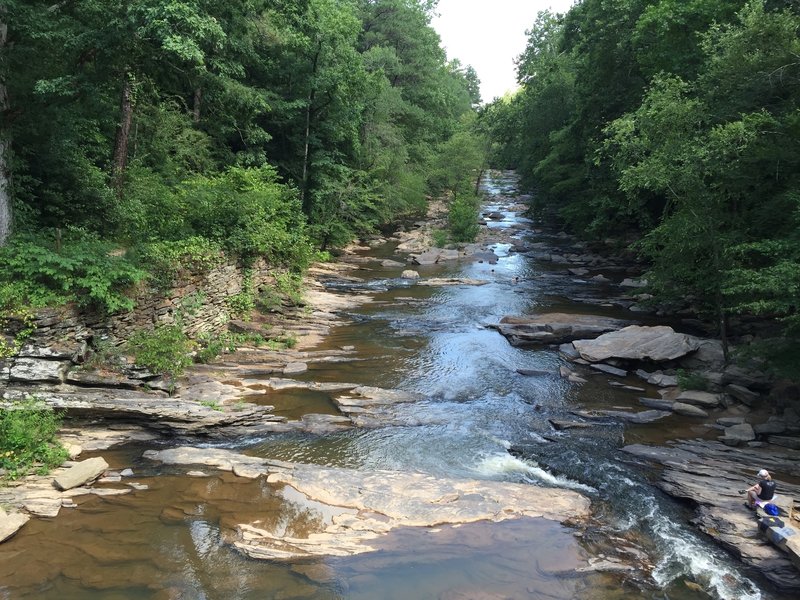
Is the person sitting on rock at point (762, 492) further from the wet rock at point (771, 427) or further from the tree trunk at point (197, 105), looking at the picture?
the tree trunk at point (197, 105)

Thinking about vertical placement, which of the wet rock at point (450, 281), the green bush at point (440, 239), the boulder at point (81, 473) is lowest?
the boulder at point (81, 473)

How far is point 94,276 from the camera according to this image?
10.4 m

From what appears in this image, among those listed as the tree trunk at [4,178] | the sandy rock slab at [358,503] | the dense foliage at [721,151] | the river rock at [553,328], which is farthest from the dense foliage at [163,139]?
the dense foliage at [721,151]

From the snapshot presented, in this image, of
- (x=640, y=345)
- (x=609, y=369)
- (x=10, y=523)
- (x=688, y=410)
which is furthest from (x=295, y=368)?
(x=640, y=345)

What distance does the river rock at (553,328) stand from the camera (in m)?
17.3

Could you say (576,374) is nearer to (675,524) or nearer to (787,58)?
(675,524)

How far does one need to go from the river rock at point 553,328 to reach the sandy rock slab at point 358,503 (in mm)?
8906

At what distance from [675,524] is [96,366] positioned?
10951 mm

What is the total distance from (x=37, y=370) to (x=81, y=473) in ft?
8.78

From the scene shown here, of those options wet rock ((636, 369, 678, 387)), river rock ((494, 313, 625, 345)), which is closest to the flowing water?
wet rock ((636, 369, 678, 387))

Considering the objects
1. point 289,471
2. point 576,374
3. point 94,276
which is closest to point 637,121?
point 576,374

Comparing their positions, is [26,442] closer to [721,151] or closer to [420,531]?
[420,531]

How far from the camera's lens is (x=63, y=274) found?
998cm

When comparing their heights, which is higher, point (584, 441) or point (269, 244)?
point (269, 244)
